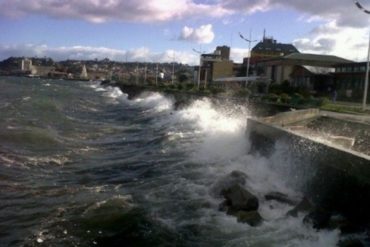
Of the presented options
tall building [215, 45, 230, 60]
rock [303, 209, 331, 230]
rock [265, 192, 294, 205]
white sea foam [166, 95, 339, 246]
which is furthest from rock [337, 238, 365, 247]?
tall building [215, 45, 230, 60]

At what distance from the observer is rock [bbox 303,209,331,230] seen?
1030 centimetres

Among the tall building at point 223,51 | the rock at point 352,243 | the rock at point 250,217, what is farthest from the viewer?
the tall building at point 223,51

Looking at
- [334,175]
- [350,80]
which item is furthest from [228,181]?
[350,80]

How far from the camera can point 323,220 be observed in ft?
34.0

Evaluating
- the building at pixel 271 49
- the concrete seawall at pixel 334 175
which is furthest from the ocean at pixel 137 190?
the building at pixel 271 49

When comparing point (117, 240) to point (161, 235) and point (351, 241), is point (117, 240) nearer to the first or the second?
point (161, 235)

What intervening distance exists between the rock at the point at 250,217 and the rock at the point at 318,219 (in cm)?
94

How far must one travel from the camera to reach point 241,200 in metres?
11.9

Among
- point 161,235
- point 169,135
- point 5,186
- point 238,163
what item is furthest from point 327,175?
point 169,135

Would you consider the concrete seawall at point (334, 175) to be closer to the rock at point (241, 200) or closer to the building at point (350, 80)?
the rock at point (241, 200)

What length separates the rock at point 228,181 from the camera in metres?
13.6

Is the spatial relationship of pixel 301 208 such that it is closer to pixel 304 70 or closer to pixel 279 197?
pixel 279 197

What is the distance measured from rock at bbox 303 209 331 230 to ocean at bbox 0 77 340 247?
0.12m

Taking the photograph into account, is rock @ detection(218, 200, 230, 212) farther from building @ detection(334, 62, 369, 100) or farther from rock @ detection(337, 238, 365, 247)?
building @ detection(334, 62, 369, 100)
